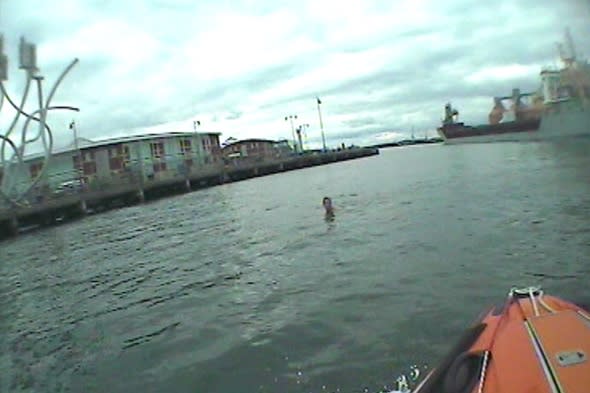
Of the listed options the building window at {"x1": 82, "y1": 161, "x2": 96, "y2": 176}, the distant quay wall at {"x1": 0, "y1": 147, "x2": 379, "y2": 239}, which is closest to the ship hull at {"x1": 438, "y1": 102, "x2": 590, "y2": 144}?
the distant quay wall at {"x1": 0, "y1": 147, "x2": 379, "y2": 239}

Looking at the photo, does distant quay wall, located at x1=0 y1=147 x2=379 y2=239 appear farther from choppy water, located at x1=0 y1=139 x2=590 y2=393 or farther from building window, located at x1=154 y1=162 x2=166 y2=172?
choppy water, located at x1=0 y1=139 x2=590 y2=393

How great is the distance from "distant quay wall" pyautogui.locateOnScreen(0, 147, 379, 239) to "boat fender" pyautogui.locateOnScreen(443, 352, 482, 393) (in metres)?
30.6

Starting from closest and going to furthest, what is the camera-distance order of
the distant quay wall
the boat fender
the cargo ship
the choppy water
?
1. the boat fender
2. the choppy water
3. the distant quay wall
4. the cargo ship

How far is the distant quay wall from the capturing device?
32459mm

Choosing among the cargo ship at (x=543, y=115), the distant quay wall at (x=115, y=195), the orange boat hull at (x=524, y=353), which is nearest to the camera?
the orange boat hull at (x=524, y=353)

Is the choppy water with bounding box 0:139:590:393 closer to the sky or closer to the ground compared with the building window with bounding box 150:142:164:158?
closer to the ground

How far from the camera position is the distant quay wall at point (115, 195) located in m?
32.5

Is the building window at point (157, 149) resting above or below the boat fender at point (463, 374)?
above

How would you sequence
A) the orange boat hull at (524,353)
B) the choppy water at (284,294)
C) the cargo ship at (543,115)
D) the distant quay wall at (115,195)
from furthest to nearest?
the cargo ship at (543,115) < the distant quay wall at (115,195) < the choppy water at (284,294) < the orange boat hull at (524,353)

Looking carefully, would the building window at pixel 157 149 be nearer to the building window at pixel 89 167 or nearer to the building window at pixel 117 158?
the building window at pixel 117 158

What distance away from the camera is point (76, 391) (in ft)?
23.3

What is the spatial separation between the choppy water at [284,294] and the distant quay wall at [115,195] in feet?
45.1

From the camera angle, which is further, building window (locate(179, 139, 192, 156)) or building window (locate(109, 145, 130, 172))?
A: building window (locate(179, 139, 192, 156))

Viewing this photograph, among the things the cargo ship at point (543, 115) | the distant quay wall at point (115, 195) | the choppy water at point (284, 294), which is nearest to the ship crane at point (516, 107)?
the cargo ship at point (543, 115)
